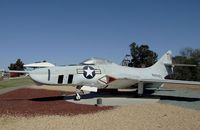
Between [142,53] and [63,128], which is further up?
[142,53]

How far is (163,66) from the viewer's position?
25.8 m

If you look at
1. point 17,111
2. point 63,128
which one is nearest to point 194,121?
point 63,128

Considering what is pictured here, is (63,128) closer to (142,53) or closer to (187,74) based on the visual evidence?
(187,74)

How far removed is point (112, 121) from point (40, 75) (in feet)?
23.6

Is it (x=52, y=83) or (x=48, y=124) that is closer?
(x=48, y=124)

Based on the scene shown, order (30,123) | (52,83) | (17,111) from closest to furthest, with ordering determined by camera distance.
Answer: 1. (30,123)
2. (17,111)
3. (52,83)

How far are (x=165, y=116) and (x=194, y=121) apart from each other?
1.23 metres

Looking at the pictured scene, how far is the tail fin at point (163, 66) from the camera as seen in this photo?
2511 centimetres

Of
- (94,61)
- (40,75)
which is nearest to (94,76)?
(94,61)

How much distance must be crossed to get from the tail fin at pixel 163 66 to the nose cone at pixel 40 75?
10.7 meters

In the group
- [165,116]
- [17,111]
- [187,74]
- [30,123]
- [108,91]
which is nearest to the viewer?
[30,123]

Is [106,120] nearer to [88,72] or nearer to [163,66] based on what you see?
[88,72]

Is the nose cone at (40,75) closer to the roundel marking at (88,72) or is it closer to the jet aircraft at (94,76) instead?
the jet aircraft at (94,76)

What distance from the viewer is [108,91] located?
23.1m
